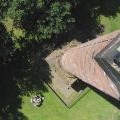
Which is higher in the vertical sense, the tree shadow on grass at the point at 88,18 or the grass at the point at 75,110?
the tree shadow on grass at the point at 88,18

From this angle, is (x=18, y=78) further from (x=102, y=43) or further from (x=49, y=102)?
(x=102, y=43)

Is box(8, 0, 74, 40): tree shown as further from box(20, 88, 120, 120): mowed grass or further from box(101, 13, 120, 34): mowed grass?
box(20, 88, 120, 120): mowed grass

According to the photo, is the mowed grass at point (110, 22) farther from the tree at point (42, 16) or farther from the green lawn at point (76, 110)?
the green lawn at point (76, 110)

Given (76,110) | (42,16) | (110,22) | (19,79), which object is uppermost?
(42,16)

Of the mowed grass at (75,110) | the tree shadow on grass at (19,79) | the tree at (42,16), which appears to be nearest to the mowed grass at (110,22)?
the tree at (42,16)

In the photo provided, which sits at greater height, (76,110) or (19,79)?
(19,79)

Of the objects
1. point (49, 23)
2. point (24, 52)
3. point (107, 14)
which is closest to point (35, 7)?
point (49, 23)

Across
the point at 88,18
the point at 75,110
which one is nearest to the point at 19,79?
the point at 75,110

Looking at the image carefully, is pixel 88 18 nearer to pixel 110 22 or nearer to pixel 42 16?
pixel 110 22
